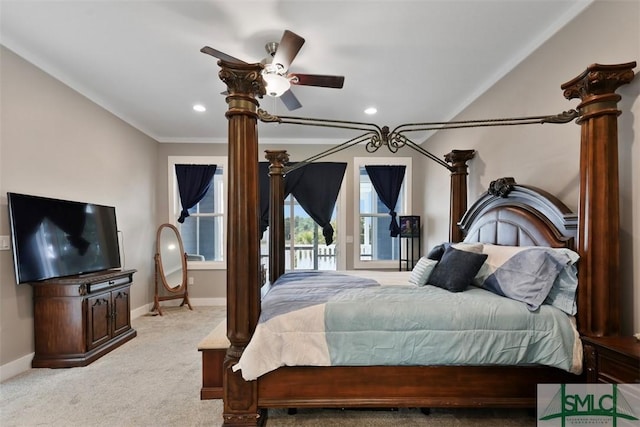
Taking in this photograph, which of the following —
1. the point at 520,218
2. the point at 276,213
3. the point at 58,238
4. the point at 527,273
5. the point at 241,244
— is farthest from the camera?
the point at 276,213

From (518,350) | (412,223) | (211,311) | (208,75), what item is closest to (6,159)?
(208,75)

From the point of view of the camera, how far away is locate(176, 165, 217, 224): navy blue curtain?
5.18 metres

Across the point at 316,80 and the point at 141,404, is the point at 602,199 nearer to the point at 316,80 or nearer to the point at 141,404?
the point at 316,80

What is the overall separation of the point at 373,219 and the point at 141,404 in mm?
4142

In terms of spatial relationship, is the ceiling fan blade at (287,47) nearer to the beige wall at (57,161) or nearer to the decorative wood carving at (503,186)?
the decorative wood carving at (503,186)

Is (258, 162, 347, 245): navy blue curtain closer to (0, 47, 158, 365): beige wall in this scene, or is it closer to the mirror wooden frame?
the mirror wooden frame

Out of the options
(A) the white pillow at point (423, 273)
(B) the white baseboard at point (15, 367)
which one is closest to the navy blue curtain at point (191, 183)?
(B) the white baseboard at point (15, 367)

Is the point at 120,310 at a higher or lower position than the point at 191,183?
lower

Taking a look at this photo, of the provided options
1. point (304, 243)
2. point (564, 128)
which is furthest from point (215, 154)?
point (564, 128)

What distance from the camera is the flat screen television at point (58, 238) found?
8.58 ft

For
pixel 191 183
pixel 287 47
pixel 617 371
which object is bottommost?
pixel 617 371

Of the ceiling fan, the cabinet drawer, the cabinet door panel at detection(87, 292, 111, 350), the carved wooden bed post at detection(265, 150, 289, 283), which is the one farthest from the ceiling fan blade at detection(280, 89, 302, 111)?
the cabinet drawer

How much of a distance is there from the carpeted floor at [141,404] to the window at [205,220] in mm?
2284

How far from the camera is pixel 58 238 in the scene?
9.69 ft
